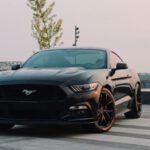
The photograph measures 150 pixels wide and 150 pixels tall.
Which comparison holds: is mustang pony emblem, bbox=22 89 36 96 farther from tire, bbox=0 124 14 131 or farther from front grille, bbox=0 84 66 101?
tire, bbox=0 124 14 131

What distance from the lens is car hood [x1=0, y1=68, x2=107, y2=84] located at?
8.44 meters

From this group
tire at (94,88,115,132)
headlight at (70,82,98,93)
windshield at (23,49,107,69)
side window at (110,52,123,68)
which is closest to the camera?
headlight at (70,82,98,93)

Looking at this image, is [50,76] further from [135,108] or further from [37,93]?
[135,108]

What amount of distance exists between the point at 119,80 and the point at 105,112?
3.61ft

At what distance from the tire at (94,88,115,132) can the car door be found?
448 millimetres

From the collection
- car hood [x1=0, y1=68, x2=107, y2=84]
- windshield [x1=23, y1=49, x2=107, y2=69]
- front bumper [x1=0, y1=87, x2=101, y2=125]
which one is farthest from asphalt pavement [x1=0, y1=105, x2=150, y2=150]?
windshield [x1=23, y1=49, x2=107, y2=69]

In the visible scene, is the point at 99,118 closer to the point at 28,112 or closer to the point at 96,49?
the point at 28,112

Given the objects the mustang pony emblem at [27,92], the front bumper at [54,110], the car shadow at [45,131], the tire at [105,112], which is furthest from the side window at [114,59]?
the mustang pony emblem at [27,92]

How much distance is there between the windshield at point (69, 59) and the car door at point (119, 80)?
0.25 metres

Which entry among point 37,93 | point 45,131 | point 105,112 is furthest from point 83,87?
point 45,131

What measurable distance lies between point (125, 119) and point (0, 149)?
4550 mm

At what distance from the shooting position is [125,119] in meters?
11.2

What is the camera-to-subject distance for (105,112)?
9039 mm

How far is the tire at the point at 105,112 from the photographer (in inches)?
345
